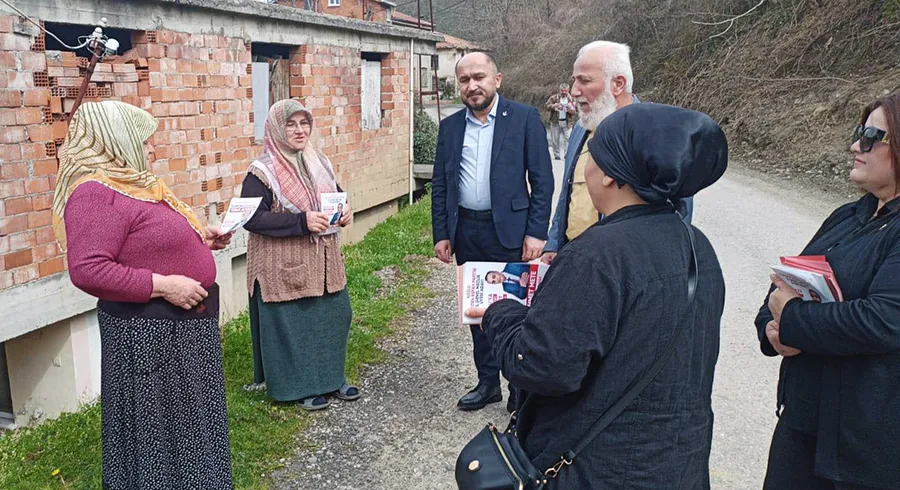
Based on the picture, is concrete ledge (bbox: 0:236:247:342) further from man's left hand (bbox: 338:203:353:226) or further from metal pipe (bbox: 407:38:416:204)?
metal pipe (bbox: 407:38:416:204)

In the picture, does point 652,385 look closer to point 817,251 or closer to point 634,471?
point 634,471

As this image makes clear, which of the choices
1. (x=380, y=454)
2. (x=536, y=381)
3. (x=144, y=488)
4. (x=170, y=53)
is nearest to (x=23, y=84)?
(x=170, y=53)

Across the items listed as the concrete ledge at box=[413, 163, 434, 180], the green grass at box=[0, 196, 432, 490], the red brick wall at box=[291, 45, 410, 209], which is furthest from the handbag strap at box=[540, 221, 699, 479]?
the concrete ledge at box=[413, 163, 434, 180]

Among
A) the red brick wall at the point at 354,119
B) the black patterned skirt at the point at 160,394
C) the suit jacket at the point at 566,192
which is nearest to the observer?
the black patterned skirt at the point at 160,394

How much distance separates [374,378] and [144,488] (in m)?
2.27

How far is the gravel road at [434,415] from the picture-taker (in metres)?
3.93

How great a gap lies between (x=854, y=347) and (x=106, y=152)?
2651 millimetres

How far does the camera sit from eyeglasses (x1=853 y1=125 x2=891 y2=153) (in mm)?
2323

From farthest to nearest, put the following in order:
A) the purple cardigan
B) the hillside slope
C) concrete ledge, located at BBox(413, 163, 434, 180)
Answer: the hillside slope < concrete ledge, located at BBox(413, 163, 434, 180) < the purple cardigan

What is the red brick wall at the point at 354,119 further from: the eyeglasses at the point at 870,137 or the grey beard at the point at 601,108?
the eyeglasses at the point at 870,137

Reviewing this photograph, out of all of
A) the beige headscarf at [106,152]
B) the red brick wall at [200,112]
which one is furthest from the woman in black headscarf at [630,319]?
the red brick wall at [200,112]

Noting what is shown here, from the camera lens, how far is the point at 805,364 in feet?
8.04

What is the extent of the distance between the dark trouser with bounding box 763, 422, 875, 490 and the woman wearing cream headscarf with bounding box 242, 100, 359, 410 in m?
2.68

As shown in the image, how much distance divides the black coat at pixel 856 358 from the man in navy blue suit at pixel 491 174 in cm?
214
